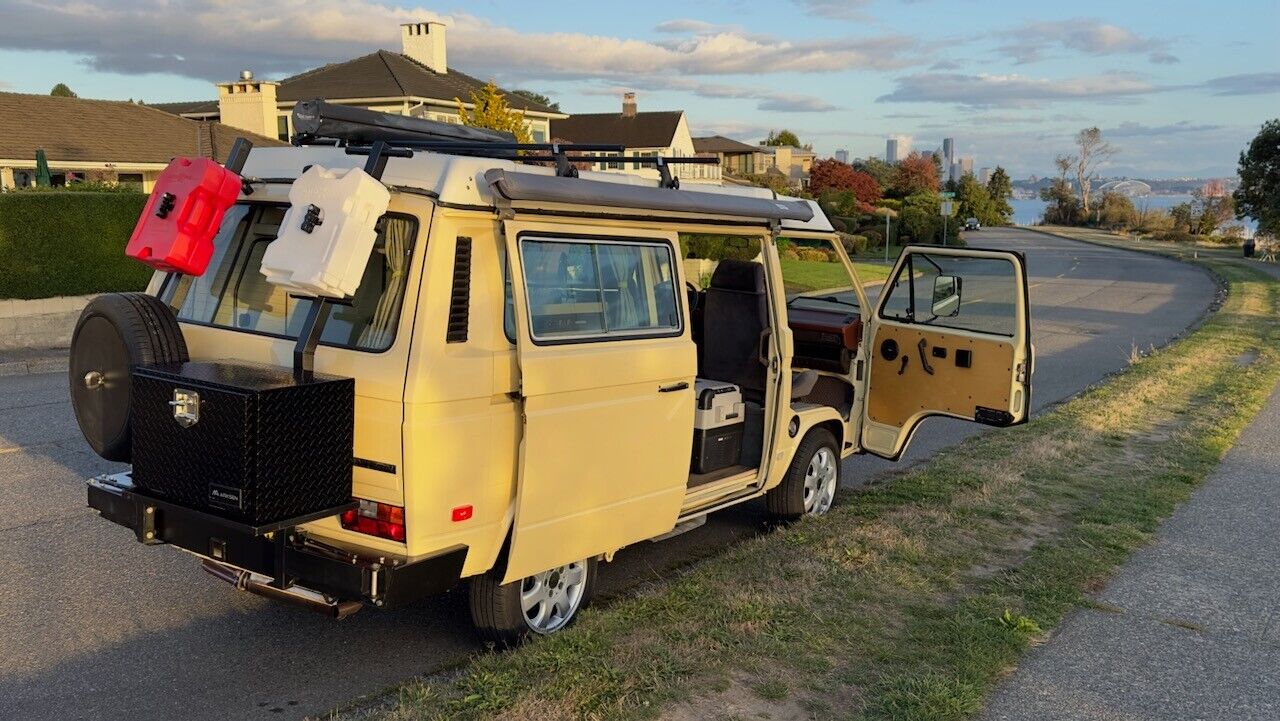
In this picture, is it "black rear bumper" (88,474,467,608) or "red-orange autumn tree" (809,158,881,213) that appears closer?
"black rear bumper" (88,474,467,608)

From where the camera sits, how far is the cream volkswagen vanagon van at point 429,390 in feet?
13.1

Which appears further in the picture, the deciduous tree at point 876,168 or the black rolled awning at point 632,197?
the deciduous tree at point 876,168

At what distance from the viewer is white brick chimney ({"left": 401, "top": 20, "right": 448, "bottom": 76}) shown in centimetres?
4353

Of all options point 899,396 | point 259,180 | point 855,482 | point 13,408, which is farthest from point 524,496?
point 13,408

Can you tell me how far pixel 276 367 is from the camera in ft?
14.2

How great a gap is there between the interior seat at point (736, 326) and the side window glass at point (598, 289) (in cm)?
136

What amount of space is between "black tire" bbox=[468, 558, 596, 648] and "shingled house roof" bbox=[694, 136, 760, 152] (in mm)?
70393

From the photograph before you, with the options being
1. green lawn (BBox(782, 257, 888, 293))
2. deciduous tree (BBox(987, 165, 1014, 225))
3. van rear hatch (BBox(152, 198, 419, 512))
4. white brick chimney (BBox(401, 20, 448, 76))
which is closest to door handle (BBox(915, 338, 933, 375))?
van rear hatch (BBox(152, 198, 419, 512))

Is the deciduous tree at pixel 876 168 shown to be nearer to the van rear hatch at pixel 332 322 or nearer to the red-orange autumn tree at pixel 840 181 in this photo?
the red-orange autumn tree at pixel 840 181

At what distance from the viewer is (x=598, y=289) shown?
489 centimetres

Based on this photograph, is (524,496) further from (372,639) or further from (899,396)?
(899,396)

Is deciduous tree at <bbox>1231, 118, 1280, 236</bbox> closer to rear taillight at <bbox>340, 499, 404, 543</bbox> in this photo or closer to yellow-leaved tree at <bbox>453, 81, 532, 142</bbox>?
yellow-leaved tree at <bbox>453, 81, 532, 142</bbox>

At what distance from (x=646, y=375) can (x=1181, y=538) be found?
4008 millimetres

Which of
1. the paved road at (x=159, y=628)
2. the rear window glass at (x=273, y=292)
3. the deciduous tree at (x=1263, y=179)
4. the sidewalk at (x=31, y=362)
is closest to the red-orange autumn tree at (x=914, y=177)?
the deciduous tree at (x=1263, y=179)
